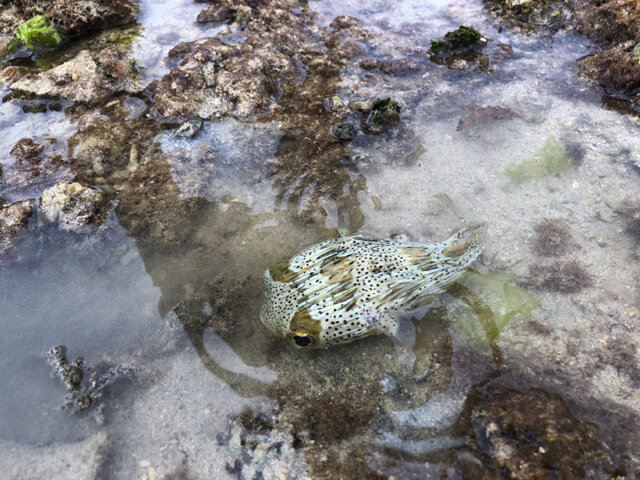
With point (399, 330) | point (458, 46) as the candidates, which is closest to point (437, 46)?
point (458, 46)

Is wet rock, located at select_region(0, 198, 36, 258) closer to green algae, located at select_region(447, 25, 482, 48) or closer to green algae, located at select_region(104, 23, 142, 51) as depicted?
green algae, located at select_region(104, 23, 142, 51)

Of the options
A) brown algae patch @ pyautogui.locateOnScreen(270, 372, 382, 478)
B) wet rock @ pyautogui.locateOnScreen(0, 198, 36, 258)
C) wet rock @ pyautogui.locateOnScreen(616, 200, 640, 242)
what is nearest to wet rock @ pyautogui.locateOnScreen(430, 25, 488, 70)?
wet rock @ pyautogui.locateOnScreen(616, 200, 640, 242)

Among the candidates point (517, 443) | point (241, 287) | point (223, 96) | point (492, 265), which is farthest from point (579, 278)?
point (223, 96)

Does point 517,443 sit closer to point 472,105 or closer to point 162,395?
point 162,395

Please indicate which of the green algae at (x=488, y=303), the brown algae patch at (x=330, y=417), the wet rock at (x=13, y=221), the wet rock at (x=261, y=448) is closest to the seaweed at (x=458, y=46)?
the green algae at (x=488, y=303)

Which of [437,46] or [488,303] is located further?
[437,46]

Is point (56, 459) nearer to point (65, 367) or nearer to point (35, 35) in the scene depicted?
point (65, 367)
